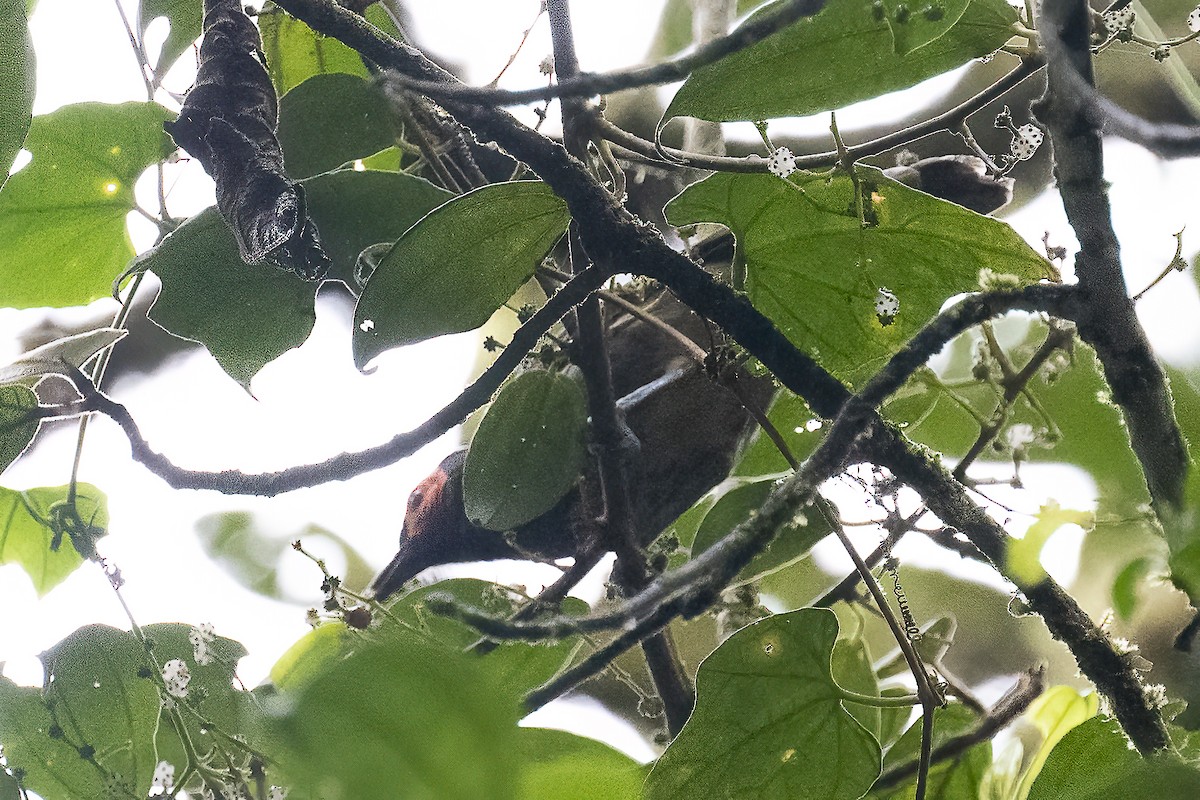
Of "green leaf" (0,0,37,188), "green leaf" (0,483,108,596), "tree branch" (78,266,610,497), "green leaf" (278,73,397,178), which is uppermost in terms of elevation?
"green leaf" (0,0,37,188)

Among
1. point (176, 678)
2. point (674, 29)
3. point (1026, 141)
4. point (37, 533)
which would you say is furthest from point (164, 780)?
point (674, 29)

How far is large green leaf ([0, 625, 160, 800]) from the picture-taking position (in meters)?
0.60

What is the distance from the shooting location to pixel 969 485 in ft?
1.82

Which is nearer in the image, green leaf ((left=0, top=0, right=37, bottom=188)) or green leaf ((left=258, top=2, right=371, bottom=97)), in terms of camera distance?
green leaf ((left=0, top=0, right=37, bottom=188))

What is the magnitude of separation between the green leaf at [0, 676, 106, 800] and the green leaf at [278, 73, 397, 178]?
14.5 inches

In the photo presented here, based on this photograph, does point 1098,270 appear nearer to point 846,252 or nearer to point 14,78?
point 846,252

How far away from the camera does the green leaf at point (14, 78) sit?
47cm

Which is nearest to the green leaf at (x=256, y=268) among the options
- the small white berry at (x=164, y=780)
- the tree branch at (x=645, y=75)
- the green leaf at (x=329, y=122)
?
the green leaf at (x=329, y=122)

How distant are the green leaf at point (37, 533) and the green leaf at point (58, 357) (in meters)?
0.23

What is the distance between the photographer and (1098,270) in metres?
0.37

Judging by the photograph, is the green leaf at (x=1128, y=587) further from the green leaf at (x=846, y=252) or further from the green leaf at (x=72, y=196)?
the green leaf at (x=72, y=196)

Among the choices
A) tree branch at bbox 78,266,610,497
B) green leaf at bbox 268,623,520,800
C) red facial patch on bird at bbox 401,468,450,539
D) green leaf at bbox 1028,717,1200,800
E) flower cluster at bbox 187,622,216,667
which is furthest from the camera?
red facial patch on bird at bbox 401,468,450,539

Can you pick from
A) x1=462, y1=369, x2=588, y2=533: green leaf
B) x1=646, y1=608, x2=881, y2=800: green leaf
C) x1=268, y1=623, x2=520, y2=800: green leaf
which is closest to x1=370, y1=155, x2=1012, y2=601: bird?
x1=462, y1=369, x2=588, y2=533: green leaf

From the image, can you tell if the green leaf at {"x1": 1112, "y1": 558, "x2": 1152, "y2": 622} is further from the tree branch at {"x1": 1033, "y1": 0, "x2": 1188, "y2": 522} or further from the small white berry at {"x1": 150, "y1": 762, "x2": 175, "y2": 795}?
the small white berry at {"x1": 150, "y1": 762, "x2": 175, "y2": 795}
